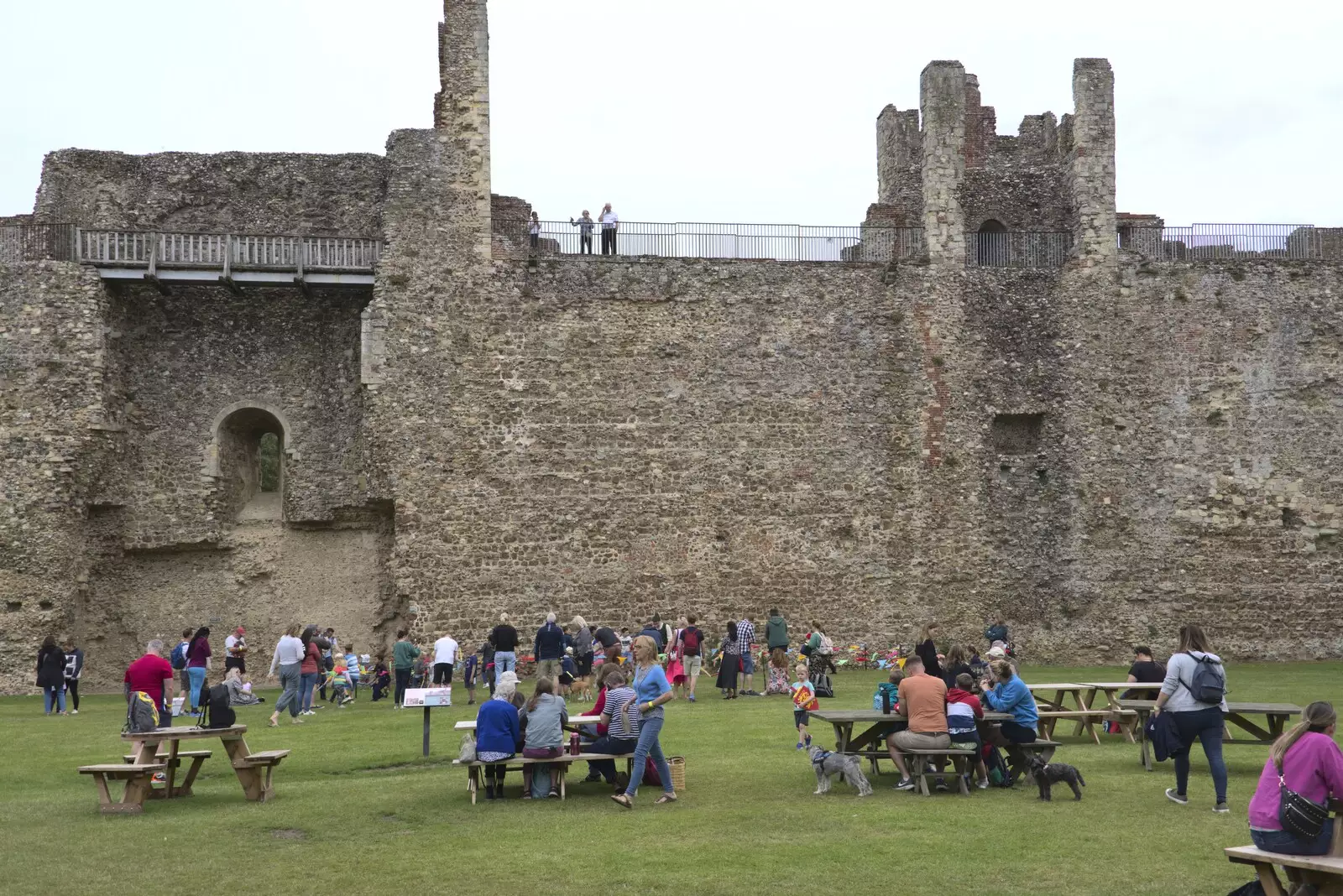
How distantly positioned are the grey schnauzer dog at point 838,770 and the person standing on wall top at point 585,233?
53.9 ft

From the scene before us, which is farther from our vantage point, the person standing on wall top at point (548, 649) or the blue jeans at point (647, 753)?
the person standing on wall top at point (548, 649)

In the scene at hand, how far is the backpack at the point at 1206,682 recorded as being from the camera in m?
11.4

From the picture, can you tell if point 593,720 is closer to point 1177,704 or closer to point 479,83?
point 1177,704

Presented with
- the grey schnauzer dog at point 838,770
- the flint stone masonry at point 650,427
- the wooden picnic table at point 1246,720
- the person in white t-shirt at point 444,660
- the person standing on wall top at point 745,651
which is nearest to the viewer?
the grey schnauzer dog at point 838,770

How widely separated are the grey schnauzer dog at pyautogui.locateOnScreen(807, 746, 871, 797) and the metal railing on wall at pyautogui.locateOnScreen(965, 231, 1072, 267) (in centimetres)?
1821

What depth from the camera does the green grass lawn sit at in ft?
31.6

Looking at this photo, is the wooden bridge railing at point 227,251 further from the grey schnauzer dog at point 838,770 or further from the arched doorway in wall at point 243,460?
the grey schnauzer dog at point 838,770

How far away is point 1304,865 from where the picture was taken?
793 centimetres

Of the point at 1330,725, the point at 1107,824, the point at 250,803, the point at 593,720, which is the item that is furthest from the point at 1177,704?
the point at 250,803

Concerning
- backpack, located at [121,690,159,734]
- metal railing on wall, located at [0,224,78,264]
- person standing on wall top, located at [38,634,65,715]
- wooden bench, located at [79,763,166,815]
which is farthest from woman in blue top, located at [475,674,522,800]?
metal railing on wall, located at [0,224,78,264]

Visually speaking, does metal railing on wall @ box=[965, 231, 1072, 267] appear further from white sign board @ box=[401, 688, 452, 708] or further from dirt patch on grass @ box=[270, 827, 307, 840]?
dirt patch on grass @ box=[270, 827, 307, 840]

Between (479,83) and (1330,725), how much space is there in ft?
72.1

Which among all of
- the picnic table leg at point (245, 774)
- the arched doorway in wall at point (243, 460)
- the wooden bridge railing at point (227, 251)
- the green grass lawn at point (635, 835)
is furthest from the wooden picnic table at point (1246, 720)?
the arched doorway in wall at point (243, 460)

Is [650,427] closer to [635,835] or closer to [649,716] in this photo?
[649,716]
